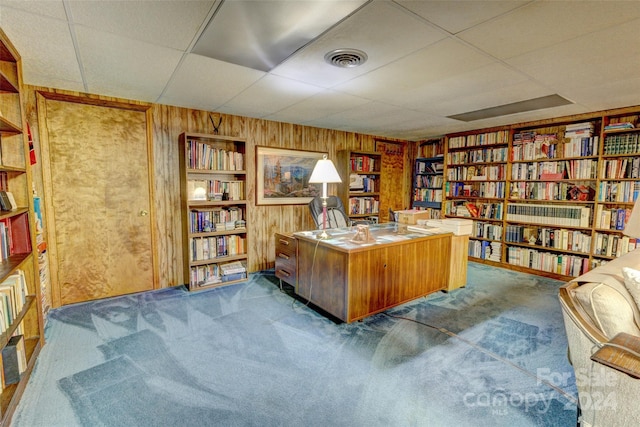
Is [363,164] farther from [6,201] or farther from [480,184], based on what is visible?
[6,201]

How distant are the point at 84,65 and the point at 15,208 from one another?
115 centimetres

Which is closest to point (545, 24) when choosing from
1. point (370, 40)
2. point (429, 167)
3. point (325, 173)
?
point (370, 40)

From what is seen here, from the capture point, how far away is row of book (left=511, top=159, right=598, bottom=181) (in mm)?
3694

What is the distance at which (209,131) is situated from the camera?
3686 millimetres

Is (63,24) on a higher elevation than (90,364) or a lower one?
higher

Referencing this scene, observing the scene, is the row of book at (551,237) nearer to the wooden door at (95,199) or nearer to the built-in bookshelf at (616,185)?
the built-in bookshelf at (616,185)

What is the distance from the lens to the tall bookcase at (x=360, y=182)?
4746 mm

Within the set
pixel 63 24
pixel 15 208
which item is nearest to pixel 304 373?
pixel 15 208

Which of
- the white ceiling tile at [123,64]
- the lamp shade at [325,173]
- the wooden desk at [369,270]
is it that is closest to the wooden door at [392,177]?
the wooden desk at [369,270]

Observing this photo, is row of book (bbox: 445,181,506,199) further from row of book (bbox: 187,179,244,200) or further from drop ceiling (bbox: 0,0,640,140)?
row of book (bbox: 187,179,244,200)

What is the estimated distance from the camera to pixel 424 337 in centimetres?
240

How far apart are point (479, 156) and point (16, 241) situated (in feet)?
18.0

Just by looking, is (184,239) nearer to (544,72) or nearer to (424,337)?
(424,337)

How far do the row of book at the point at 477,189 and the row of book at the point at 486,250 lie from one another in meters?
0.74
